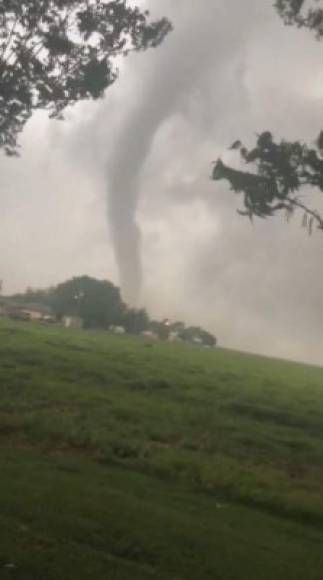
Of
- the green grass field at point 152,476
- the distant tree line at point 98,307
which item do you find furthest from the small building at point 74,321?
the green grass field at point 152,476

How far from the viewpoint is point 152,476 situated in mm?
15328

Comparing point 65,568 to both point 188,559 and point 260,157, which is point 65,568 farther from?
point 260,157

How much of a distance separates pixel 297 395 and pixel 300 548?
22051 millimetres

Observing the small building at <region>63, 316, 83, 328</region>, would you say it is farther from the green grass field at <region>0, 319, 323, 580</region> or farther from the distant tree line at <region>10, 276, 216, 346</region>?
the green grass field at <region>0, 319, 323, 580</region>

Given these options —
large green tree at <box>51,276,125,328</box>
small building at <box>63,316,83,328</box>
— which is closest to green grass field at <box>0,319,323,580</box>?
small building at <box>63,316,83,328</box>

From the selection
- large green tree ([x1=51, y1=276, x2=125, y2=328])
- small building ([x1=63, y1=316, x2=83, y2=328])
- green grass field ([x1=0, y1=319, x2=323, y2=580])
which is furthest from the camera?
large green tree ([x1=51, y1=276, x2=125, y2=328])

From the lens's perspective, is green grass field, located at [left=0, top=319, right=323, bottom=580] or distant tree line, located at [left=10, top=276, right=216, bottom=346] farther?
distant tree line, located at [left=10, top=276, right=216, bottom=346]

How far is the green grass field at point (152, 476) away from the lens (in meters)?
9.37

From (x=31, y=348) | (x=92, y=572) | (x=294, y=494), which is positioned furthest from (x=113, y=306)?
(x=92, y=572)

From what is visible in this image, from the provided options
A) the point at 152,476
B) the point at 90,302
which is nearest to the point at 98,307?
the point at 90,302

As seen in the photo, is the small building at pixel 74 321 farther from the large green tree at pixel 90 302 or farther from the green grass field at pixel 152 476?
the green grass field at pixel 152 476

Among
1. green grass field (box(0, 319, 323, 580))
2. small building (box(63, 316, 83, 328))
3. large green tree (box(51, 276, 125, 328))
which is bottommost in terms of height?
green grass field (box(0, 319, 323, 580))

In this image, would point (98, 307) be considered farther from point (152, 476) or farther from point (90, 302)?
point (152, 476)

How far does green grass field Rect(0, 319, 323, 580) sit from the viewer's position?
937 cm
